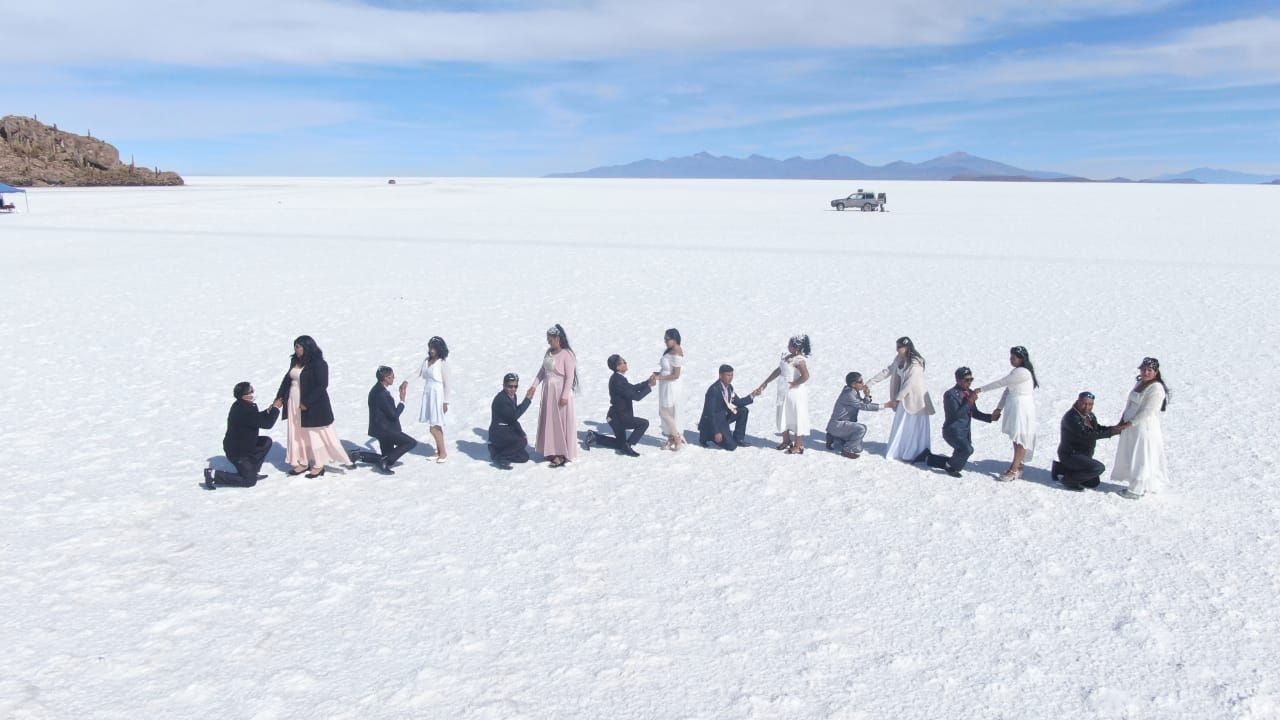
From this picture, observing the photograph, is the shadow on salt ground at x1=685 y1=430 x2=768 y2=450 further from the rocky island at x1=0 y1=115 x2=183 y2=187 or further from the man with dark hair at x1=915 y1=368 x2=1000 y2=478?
the rocky island at x1=0 y1=115 x2=183 y2=187

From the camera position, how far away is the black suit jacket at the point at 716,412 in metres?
9.30

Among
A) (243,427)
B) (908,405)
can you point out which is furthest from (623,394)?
(243,427)

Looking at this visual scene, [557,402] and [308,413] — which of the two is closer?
[308,413]

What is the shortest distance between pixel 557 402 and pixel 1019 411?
14.4ft

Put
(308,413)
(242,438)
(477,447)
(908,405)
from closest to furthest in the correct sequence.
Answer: (242,438) → (308,413) → (908,405) → (477,447)

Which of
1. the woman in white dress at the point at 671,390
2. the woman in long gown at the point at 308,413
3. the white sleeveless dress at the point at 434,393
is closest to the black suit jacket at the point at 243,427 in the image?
the woman in long gown at the point at 308,413

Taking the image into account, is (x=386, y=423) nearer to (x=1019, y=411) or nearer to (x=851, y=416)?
(x=851, y=416)

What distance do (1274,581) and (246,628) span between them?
23.5 feet

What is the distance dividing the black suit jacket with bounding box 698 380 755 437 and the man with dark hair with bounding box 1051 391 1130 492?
3.01 m

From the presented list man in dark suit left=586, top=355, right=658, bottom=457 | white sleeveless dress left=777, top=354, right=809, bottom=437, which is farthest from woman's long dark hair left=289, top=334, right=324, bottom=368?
white sleeveless dress left=777, top=354, right=809, bottom=437

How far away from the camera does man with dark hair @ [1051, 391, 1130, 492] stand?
26.5 ft

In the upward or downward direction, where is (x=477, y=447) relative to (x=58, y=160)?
downward

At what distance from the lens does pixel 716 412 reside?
9312 mm

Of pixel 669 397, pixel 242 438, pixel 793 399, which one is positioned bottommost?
pixel 242 438
